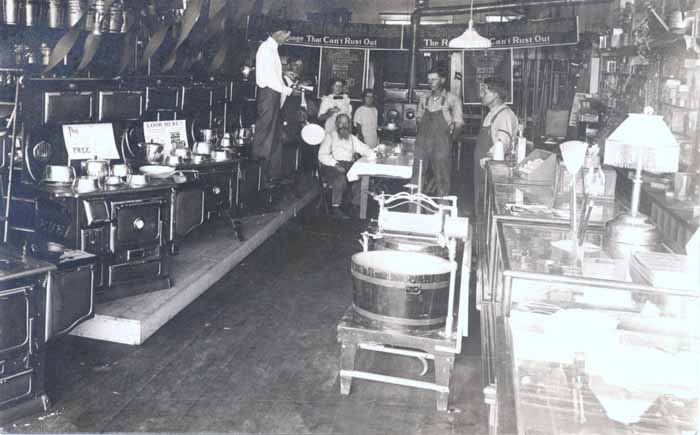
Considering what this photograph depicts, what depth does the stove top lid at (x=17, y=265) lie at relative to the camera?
3.20 meters

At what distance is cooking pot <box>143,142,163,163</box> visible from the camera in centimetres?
582

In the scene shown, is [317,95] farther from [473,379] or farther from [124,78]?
[473,379]

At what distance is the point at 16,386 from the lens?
10.9 feet

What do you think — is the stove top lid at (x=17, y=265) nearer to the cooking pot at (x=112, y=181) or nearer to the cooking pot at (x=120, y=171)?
the cooking pot at (x=112, y=181)

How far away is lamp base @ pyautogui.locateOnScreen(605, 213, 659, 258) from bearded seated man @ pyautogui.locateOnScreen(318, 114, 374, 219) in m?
5.26

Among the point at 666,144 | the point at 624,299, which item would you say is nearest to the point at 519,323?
the point at 624,299

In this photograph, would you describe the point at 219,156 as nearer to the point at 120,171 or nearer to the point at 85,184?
the point at 120,171

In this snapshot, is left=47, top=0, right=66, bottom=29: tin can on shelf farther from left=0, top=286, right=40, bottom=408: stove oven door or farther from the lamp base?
the lamp base

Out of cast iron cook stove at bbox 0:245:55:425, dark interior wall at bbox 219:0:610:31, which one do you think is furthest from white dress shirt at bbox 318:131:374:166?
cast iron cook stove at bbox 0:245:55:425

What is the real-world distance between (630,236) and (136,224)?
10.1 ft

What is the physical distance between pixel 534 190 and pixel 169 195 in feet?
8.02

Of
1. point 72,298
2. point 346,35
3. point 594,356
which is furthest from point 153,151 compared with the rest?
point 346,35

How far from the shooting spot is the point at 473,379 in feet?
13.1

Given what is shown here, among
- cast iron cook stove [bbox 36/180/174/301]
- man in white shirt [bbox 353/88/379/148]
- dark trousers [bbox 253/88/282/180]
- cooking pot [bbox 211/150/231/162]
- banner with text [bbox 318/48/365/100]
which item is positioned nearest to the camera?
A: cast iron cook stove [bbox 36/180/174/301]
